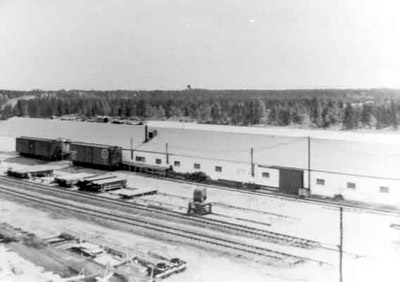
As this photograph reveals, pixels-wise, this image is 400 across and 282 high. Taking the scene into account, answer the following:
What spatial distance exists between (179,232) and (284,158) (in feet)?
37.6

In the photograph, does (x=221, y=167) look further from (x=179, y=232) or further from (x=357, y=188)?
(x=179, y=232)

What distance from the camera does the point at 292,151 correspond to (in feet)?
96.7

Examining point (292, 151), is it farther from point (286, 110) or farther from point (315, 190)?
point (286, 110)

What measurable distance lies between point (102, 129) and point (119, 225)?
24704 mm

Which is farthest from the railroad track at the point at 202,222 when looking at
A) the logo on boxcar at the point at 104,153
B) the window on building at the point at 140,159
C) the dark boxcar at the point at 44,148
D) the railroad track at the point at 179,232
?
the dark boxcar at the point at 44,148

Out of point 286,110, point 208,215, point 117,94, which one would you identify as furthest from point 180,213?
point 117,94

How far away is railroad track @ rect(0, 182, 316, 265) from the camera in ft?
55.2

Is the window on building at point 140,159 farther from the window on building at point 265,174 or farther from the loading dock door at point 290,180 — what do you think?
the loading dock door at point 290,180

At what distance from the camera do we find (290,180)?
90.0ft

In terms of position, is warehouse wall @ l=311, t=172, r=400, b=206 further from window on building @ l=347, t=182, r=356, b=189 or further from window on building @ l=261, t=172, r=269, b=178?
window on building @ l=261, t=172, r=269, b=178

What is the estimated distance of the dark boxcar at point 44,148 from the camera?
41938 mm

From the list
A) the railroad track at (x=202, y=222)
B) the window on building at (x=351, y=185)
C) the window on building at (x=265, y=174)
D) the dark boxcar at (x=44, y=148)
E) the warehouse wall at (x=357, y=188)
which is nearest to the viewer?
the railroad track at (x=202, y=222)

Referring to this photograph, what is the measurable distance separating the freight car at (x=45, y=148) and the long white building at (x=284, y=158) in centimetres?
516

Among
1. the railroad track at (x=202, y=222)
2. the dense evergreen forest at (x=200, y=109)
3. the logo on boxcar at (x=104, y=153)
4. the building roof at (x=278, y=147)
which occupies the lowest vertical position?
the railroad track at (x=202, y=222)
